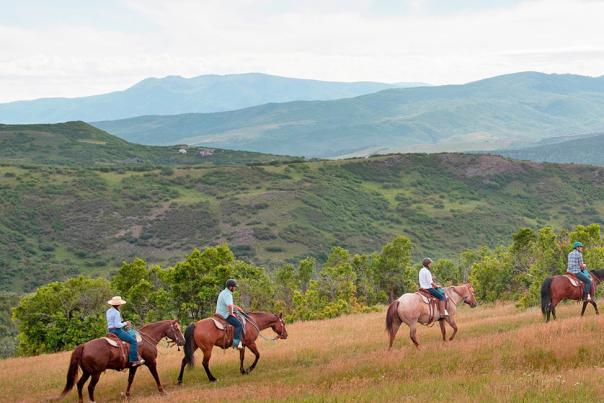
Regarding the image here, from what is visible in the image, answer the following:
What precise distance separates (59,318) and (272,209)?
8489 centimetres

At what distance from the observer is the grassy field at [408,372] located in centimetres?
1394

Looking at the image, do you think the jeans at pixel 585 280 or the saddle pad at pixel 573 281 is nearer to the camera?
the saddle pad at pixel 573 281

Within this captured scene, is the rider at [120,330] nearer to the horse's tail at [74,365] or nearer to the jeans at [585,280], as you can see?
the horse's tail at [74,365]

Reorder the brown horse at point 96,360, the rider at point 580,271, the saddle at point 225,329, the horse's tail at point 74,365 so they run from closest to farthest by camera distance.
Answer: the brown horse at point 96,360 → the horse's tail at point 74,365 → the saddle at point 225,329 → the rider at point 580,271

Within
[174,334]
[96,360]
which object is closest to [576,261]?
[174,334]

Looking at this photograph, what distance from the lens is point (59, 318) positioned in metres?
42.4

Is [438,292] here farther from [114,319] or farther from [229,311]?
[114,319]

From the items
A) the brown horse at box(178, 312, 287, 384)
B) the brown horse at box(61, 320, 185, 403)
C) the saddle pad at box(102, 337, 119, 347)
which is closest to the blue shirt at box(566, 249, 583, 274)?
the brown horse at box(178, 312, 287, 384)

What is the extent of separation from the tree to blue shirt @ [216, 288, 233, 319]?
2497cm

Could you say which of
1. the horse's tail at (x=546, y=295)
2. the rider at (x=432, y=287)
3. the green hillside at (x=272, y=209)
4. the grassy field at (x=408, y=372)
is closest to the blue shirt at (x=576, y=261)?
the horse's tail at (x=546, y=295)

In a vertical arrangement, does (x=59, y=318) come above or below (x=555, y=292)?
below

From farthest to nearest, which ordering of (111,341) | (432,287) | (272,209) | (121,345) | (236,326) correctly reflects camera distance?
1. (272,209)
2. (432,287)
3. (236,326)
4. (121,345)
5. (111,341)

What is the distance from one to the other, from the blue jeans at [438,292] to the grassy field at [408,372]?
162 centimetres

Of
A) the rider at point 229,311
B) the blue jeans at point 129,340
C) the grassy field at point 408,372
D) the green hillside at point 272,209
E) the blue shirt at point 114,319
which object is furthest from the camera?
the green hillside at point 272,209
